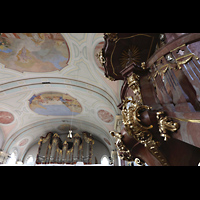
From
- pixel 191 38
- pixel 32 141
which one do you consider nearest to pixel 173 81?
pixel 191 38

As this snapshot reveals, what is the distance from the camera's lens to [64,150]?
1320cm

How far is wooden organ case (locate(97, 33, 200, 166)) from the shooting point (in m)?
1.39

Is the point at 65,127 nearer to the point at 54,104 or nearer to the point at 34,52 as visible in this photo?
the point at 54,104

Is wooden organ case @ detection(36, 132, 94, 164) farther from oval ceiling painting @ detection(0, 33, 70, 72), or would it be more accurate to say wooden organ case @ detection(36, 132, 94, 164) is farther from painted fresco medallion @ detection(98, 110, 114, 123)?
oval ceiling painting @ detection(0, 33, 70, 72)

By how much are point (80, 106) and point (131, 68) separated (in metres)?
7.77

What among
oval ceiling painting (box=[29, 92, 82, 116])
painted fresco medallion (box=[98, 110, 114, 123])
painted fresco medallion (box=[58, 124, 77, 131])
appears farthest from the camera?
painted fresco medallion (box=[58, 124, 77, 131])

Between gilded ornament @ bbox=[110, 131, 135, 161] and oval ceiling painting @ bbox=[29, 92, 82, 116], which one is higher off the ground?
oval ceiling painting @ bbox=[29, 92, 82, 116]

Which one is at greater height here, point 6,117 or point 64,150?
point 6,117

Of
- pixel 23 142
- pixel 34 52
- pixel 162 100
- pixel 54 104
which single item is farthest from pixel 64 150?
pixel 162 100

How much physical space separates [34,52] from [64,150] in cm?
967

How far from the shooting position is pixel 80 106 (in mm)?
9898

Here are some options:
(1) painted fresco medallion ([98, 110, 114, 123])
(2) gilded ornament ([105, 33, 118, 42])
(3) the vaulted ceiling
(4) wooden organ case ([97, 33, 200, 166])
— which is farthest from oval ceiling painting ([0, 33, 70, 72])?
(4) wooden organ case ([97, 33, 200, 166])

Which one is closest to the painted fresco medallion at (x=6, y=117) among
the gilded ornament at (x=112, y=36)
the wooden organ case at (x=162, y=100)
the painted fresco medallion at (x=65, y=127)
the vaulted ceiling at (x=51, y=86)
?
the vaulted ceiling at (x=51, y=86)

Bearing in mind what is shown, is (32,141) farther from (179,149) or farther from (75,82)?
(179,149)
